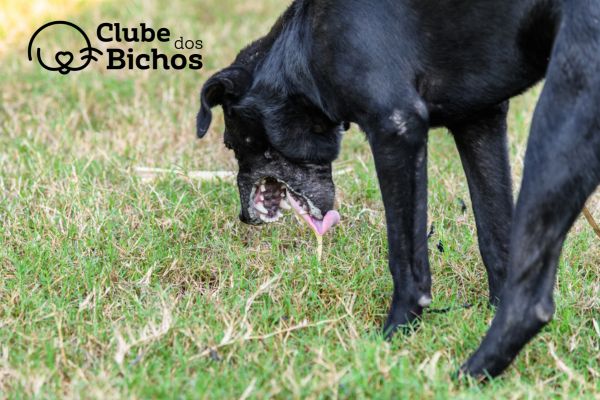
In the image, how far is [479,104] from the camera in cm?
391

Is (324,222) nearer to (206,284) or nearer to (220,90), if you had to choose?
(206,284)

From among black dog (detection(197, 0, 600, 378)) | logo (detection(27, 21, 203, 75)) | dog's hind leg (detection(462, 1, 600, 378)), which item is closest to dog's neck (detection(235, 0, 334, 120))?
black dog (detection(197, 0, 600, 378))

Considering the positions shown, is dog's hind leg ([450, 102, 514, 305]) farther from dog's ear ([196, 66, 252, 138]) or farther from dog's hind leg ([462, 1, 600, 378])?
dog's ear ([196, 66, 252, 138])

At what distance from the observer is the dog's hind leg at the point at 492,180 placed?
166 inches

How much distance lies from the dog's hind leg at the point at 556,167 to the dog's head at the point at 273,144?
1.25 meters

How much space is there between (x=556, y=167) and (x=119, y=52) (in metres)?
4.90

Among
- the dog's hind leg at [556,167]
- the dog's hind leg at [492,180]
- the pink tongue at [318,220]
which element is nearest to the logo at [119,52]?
the pink tongue at [318,220]

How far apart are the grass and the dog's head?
22cm

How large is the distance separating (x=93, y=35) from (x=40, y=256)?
→ 3717mm

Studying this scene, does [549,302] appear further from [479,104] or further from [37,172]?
[37,172]

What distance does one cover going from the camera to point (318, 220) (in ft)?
15.5

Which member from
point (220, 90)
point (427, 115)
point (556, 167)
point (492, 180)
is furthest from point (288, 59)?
point (556, 167)

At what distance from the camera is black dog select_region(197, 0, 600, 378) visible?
3.35m

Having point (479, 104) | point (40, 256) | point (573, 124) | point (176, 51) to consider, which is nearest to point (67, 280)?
point (40, 256)
